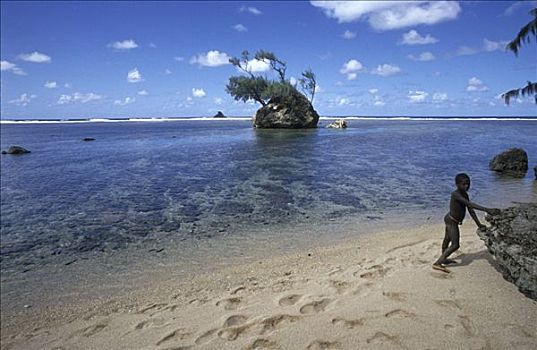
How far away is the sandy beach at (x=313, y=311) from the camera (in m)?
A: 4.76

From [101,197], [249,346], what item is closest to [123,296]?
[249,346]

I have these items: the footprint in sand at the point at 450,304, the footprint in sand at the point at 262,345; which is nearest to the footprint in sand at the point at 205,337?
the footprint in sand at the point at 262,345

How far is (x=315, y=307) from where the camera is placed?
571 cm

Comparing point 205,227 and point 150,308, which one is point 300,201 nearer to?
point 205,227

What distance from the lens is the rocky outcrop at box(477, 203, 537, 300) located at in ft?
17.9

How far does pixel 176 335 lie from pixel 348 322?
2.48 m

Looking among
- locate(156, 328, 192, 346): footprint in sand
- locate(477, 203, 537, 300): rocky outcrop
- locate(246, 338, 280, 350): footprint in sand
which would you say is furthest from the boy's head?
locate(156, 328, 192, 346): footprint in sand

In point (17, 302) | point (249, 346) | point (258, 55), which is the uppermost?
point (258, 55)

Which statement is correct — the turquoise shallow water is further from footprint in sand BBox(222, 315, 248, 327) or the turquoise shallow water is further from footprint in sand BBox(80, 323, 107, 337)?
footprint in sand BBox(222, 315, 248, 327)

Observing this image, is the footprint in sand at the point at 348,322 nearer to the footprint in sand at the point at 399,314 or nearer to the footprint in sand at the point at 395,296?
the footprint in sand at the point at 399,314

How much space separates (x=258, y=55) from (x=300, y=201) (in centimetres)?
7035

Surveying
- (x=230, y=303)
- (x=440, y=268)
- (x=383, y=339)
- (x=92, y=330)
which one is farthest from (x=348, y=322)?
(x=92, y=330)

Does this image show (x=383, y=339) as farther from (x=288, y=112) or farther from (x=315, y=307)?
(x=288, y=112)

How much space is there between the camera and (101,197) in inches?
671
